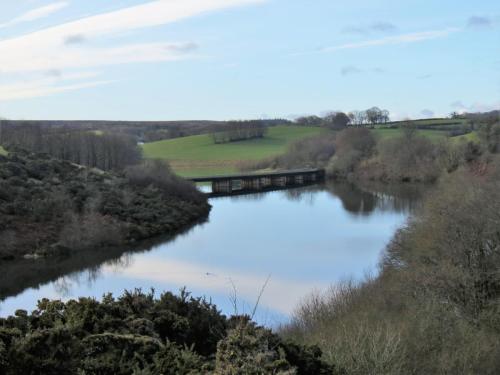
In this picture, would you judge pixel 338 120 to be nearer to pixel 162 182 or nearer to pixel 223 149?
pixel 223 149

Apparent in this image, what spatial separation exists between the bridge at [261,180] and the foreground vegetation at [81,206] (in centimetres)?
1972

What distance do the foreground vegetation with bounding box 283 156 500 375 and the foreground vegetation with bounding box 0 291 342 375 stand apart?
1539 millimetres

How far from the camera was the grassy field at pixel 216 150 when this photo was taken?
3947 inches

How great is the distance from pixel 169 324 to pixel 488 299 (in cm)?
1025

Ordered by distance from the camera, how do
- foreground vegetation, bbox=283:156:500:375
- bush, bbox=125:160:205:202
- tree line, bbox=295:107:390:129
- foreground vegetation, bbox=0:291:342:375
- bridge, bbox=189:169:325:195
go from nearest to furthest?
1. foreground vegetation, bbox=0:291:342:375
2. foreground vegetation, bbox=283:156:500:375
3. bush, bbox=125:160:205:202
4. bridge, bbox=189:169:325:195
5. tree line, bbox=295:107:390:129

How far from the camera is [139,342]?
5.66m

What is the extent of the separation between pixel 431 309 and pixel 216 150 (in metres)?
98.2

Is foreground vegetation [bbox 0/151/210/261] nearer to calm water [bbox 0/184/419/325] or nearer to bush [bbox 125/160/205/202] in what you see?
bush [bbox 125/160/205/202]

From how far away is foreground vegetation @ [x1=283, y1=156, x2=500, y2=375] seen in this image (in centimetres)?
827

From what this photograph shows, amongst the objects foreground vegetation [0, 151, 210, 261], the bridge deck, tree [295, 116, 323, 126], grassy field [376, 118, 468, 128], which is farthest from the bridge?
tree [295, 116, 323, 126]

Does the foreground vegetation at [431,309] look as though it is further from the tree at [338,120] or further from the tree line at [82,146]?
the tree at [338,120]

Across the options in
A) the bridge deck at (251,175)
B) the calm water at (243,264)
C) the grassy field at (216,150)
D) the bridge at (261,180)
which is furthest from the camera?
the grassy field at (216,150)

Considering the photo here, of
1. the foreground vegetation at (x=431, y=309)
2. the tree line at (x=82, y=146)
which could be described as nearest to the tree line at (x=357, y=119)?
the tree line at (x=82, y=146)

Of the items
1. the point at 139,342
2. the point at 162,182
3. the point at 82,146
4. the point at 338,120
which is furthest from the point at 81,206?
the point at 338,120
